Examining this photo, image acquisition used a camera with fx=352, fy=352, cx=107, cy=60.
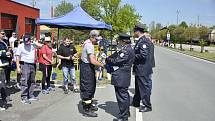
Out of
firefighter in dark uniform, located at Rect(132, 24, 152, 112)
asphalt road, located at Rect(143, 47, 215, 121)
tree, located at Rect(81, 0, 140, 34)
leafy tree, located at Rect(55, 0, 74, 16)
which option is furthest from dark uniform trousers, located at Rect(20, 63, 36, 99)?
leafy tree, located at Rect(55, 0, 74, 16)

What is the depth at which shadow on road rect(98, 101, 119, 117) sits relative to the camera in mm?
8602

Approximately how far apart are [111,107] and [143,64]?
1472 millimetres

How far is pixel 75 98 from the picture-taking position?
10453 millimetres

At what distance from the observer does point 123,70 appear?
767 centimetres

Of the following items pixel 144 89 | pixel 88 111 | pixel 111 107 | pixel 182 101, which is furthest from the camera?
pixel 182 101

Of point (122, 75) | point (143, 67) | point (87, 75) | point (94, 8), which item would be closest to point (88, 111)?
point (87, 75)

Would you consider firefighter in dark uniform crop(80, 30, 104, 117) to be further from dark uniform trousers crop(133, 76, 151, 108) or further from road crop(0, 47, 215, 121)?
dark uniform trousers crop(133, 76, 151, 108)

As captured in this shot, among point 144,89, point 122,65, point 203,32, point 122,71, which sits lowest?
point 144,89

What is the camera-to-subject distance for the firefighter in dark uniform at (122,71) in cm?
762

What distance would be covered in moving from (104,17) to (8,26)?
24755 mm

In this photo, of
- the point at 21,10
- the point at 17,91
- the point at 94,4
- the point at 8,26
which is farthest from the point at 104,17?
the point at 17,91

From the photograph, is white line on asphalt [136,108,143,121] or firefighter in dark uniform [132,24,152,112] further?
firefighter in dark uniform [132,24,152,112]

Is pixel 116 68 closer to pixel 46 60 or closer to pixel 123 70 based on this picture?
pixel 123 70

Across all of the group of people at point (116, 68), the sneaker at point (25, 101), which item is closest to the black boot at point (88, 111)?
the group of people at point (116, 68)
